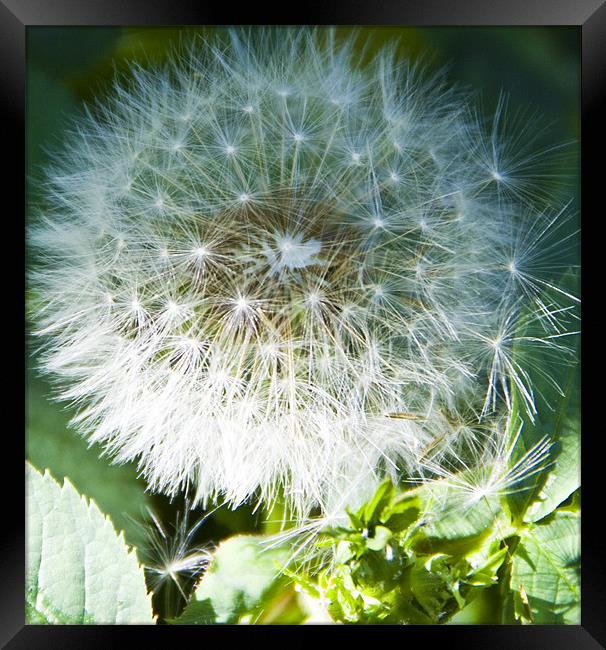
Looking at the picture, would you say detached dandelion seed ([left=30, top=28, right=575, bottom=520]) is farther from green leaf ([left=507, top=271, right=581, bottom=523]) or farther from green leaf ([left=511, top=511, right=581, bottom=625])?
green leaf ([left=511, top=511, right=581, bottom=625])

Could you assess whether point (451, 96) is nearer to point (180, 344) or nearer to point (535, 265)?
point (535, 265)

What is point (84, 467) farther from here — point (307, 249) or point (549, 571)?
point (549, 571)

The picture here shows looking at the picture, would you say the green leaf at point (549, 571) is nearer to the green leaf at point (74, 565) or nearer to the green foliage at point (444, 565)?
the green foliage at point (444, 565)

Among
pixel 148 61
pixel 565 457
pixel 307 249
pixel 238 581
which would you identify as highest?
pixel 148 61

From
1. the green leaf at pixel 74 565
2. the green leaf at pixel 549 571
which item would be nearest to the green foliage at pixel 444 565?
the green leaf at pixel 549 571

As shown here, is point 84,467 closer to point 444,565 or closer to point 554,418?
point 444,565
